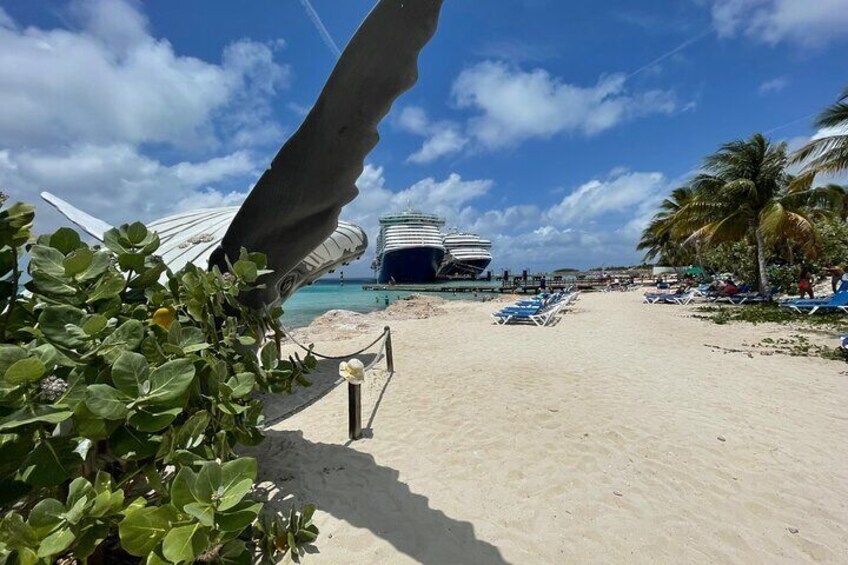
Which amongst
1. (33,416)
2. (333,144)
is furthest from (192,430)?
(333,144)

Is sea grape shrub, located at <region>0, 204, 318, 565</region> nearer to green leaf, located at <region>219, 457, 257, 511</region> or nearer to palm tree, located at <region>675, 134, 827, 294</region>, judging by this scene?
green leaf, located at <region>219, 457, 257, 511</region>

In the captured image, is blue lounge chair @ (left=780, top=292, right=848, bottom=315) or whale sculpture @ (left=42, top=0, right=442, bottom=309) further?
blue lounge chair @ (left=780, top=292, right=848, bottom=315)

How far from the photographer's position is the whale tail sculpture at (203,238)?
298cm

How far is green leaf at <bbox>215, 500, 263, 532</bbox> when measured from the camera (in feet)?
3.05

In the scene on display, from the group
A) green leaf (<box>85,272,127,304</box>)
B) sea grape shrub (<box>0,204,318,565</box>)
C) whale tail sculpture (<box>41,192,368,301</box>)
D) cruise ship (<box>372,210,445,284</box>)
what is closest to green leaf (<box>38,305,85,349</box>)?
sea grape shrub (<box>0,204,318,565</box>)

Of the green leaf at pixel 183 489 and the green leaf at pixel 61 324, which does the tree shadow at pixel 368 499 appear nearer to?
the green leaf at pixel 183 489

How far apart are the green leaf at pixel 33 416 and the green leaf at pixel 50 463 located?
0.44 ft

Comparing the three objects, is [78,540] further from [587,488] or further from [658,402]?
[658,402]

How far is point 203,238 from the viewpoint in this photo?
3209mm

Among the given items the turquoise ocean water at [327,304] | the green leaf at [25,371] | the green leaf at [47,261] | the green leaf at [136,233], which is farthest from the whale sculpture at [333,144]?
the turquoise ocean water at [327,304]

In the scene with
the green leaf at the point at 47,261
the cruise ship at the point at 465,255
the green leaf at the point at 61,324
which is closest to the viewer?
the green leaf at the point at 61,324

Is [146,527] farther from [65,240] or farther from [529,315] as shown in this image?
[529,315]

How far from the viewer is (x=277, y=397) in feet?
19.9

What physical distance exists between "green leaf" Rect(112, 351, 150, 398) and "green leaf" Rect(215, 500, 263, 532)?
0.38 meters
